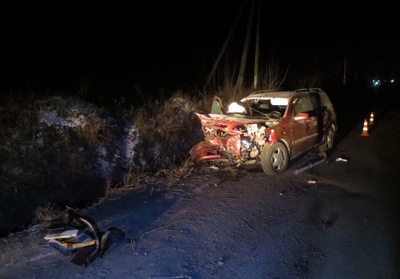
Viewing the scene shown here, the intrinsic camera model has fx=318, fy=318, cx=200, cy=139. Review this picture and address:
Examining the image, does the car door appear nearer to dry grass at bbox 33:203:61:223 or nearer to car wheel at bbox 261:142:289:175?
car wheel at bbox 261:142:289:175

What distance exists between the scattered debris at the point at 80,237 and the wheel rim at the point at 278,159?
3567 mm

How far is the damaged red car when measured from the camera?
20.9 ft

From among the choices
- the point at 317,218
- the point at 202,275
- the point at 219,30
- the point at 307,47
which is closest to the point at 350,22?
the point at 307,47

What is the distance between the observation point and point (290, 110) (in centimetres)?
679

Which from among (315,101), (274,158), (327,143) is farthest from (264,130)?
(327,143)

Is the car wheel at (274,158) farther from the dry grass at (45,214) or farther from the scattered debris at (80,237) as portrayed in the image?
the dry grass at (45,214)

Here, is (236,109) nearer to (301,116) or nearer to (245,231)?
(301,116)

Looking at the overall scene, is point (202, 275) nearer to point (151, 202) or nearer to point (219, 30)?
point (151, 202)

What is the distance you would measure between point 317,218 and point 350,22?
3187 cm

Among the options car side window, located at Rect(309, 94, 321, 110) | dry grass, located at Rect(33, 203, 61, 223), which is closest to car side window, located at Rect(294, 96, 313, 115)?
car side window, located at Rect(309, 94, 321, 110)

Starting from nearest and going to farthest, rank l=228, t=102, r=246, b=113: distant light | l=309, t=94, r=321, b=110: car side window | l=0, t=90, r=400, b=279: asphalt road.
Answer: l=0, t=90, r=400, b=279: asphalt road
l=228, t=102, r=246, b=113: distant light
l=309, t=94, r=321, b=110: car side window

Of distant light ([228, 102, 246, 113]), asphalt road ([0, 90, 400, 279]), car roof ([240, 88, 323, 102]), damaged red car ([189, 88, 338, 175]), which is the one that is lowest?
asphalt road ([0, 90, 400, 279])

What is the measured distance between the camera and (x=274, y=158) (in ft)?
21.7

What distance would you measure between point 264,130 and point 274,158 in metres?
0.71
